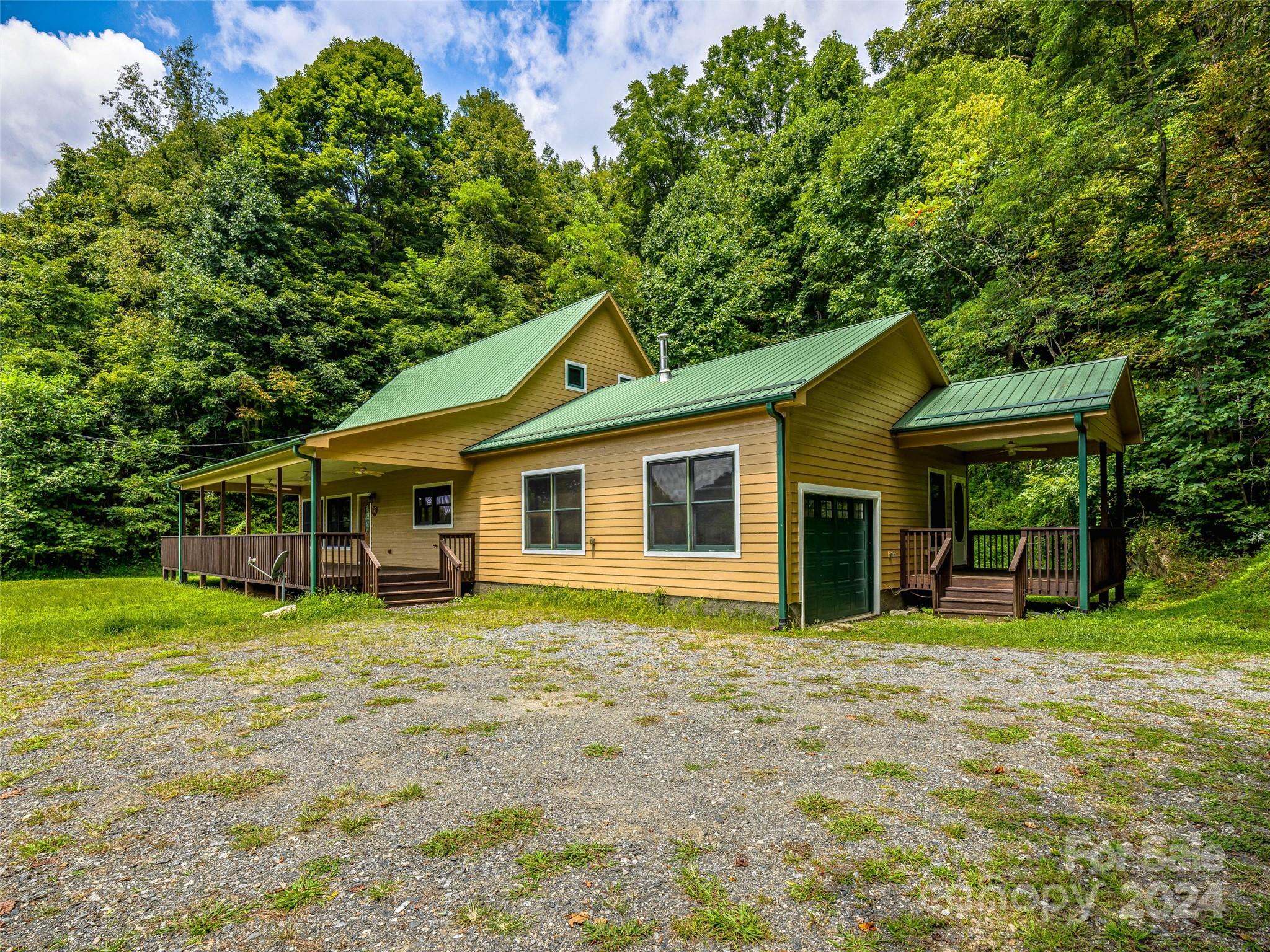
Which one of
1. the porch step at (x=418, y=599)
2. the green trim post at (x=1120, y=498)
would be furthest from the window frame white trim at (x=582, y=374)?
the green trim post at (x=1120, y=498)

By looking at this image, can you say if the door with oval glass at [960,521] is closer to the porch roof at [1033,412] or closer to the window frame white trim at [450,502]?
the porch roof at [1033,412]

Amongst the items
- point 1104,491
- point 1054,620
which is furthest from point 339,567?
point 1104,491

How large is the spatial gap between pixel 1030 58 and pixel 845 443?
21.3 m

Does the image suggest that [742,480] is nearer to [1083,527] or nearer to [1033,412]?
[1033,412]

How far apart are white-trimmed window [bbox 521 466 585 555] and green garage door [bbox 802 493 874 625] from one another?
4117 mm

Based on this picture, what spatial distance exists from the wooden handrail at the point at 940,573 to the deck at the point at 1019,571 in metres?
0.01

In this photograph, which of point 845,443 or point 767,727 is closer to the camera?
point 767,727

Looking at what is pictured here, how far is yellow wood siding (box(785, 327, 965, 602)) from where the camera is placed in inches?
340

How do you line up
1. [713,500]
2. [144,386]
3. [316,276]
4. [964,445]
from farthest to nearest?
[316,276]
[144,386]
[964,445]
[713,500]

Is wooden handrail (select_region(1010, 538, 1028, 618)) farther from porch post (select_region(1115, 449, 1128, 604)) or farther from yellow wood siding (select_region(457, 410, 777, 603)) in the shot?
yellow wood siding (select_region(457, 410, 777, 603))

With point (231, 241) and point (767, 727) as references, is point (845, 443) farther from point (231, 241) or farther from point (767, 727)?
point (231, 241)

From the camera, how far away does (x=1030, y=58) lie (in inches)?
840

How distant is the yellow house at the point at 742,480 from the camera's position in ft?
28.5

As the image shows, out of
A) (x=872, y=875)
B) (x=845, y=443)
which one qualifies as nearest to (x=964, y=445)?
(x=845, y=443)
